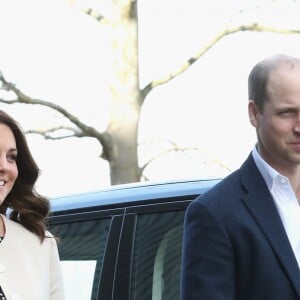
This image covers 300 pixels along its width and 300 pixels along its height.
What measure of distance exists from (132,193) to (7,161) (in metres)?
0.93

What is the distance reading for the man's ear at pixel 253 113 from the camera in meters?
2.47

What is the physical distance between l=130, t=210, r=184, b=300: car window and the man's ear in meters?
1.23

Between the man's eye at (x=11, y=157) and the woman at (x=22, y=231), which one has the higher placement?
the man's eye at (x=11, y=157)

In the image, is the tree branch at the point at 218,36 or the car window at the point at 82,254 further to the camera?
the tree branch at the point at 218,36

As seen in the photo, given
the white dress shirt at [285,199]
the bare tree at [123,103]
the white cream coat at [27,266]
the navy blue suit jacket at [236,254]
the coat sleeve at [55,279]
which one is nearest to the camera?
the navy blue suit jacket at [236,254]

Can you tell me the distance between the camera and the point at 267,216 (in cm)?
243

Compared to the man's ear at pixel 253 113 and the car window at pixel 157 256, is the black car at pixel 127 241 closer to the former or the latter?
the car window at pixel 157 256

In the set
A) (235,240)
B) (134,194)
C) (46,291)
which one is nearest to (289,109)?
(235,240)

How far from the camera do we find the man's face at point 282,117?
2381 mm

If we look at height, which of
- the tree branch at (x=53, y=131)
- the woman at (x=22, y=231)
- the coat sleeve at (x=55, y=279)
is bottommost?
the tree branch at (x=53, y=131)

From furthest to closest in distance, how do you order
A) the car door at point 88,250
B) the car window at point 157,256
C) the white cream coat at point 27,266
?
the car door at point 88,250, the car window at point 157,256, the white cream coat at point 27,266

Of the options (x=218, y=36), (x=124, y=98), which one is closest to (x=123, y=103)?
(x=124, y=98)

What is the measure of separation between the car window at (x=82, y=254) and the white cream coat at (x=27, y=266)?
644 mm

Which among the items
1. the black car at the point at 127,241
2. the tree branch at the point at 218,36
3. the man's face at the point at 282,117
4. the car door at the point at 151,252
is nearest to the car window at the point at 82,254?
the black car at the point at 127,241
